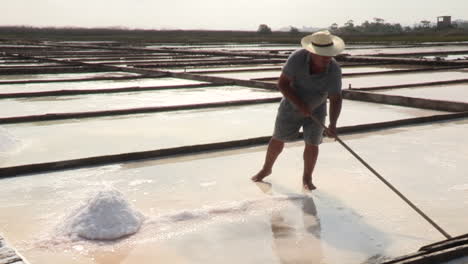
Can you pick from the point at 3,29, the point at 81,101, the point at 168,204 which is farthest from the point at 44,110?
the point at 3,29

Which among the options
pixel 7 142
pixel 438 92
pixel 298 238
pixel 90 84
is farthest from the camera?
pixel 90 84

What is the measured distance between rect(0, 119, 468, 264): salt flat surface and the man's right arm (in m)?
0.45

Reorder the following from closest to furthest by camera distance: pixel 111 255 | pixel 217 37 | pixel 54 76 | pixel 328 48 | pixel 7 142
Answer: pixel 111 255 → pixel 328 48 → pixel 7 142 → pixel 54 76 → pixel 217 37

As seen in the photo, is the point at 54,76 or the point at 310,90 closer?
the point at 310,90

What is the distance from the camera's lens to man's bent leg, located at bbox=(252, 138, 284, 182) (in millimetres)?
2891

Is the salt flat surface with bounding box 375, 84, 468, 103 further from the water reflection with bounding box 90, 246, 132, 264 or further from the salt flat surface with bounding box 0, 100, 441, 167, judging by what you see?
the water reflection with bounding box 90, 246, 132, 264

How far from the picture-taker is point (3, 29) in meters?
42.9

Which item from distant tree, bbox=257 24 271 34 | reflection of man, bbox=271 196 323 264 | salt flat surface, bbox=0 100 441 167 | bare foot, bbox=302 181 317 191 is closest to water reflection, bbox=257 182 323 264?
reflection of man, bbox=271 196 323 264

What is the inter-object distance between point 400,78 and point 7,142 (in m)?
6.40

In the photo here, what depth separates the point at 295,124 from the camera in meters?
2.79

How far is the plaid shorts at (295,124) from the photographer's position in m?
2.75

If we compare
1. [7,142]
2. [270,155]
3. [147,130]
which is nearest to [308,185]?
[270,155]

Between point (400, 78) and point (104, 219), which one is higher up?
point (104, 219)

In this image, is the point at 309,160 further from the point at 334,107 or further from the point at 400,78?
the point at 400,78
